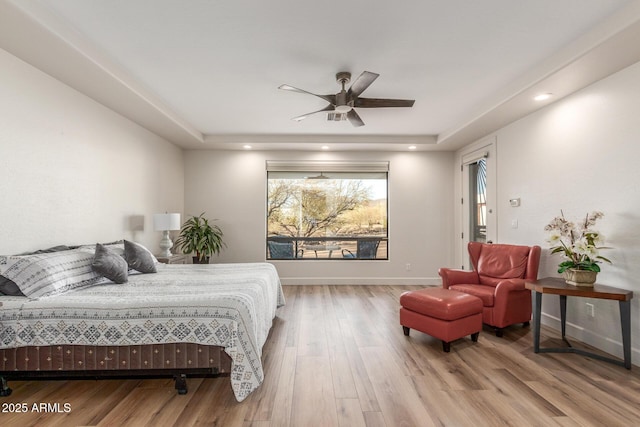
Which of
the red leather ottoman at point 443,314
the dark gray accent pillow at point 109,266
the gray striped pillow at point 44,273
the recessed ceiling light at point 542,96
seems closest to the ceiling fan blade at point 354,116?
the recessed ceiling light at point 542,96

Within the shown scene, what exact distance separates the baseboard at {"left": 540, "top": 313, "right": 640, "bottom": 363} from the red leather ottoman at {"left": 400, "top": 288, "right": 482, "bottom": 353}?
3.36 feet

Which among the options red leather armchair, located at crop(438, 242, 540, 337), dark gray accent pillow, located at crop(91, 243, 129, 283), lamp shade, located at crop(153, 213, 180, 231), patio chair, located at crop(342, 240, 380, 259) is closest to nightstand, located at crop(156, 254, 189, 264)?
lamp shade, located at crop(153, 213, 180, 231)

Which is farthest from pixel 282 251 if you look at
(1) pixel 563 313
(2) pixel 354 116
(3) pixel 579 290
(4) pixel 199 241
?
(3) pixel 579 290

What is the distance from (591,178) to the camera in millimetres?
3168

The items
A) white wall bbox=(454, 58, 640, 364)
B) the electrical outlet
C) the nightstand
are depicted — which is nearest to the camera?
white wall bbox=(454, 58, 640, 364)

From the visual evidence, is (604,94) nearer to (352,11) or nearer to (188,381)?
(352,11)

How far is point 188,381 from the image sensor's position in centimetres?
245

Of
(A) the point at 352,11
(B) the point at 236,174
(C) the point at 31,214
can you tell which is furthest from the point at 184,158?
(A) the point at 352,11

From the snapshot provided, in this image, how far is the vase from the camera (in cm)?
283

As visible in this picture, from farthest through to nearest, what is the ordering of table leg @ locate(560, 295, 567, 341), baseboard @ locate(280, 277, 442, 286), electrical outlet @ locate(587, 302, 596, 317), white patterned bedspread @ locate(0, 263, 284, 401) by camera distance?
1. baseboard @ locate(280, 277, 442, 286)
2. table leg @ locate(560, 295, 567, 341)
3. electrical outlet @ locate(587, 302, 596, 317)
4. white patterned bedspread @ locate(0, 263, 284, 401)

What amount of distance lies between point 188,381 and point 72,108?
2912mm

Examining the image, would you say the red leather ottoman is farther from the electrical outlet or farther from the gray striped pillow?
the gray striped pillow

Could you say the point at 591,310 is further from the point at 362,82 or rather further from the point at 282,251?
the point at 282,251

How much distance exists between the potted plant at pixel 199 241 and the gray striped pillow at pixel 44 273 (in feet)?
8.42
